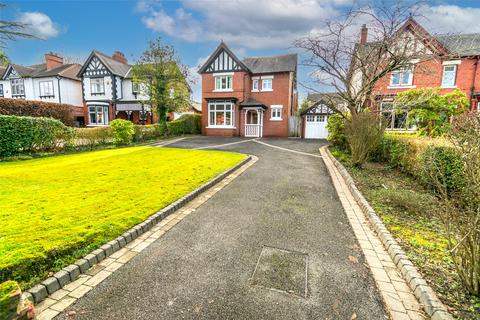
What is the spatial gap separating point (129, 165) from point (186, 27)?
14820mm

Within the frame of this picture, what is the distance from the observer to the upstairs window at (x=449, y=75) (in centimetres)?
1964

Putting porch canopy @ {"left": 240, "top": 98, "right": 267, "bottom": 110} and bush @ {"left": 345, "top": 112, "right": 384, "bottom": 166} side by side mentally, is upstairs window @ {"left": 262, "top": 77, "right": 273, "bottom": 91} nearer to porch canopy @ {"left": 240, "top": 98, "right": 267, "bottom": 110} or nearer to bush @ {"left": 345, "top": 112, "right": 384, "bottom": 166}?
porch canopy @ {"left": 240, "top": 98, "right": 267, "bottom": 110}

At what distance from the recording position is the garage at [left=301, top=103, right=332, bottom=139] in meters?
23.5

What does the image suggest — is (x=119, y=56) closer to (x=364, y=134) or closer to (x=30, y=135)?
(x=30, y=135)

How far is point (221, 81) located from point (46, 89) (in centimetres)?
2174

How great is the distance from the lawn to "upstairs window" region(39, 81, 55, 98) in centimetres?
2656

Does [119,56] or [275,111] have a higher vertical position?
[119,56]

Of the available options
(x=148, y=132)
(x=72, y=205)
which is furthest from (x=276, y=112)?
(x=72, y=205)

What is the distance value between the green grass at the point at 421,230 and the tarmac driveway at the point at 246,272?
2.44 feet

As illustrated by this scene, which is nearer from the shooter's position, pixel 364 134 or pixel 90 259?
pixel 90 259

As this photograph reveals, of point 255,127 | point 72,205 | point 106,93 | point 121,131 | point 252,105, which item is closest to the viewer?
point 72,205

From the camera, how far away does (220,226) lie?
464cm

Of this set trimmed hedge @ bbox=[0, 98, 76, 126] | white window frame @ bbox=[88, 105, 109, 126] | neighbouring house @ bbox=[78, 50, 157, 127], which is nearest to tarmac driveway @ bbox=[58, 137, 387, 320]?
trimmed hedge @ bbox=[0, 98, 76, 126]

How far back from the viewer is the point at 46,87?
2914cm
